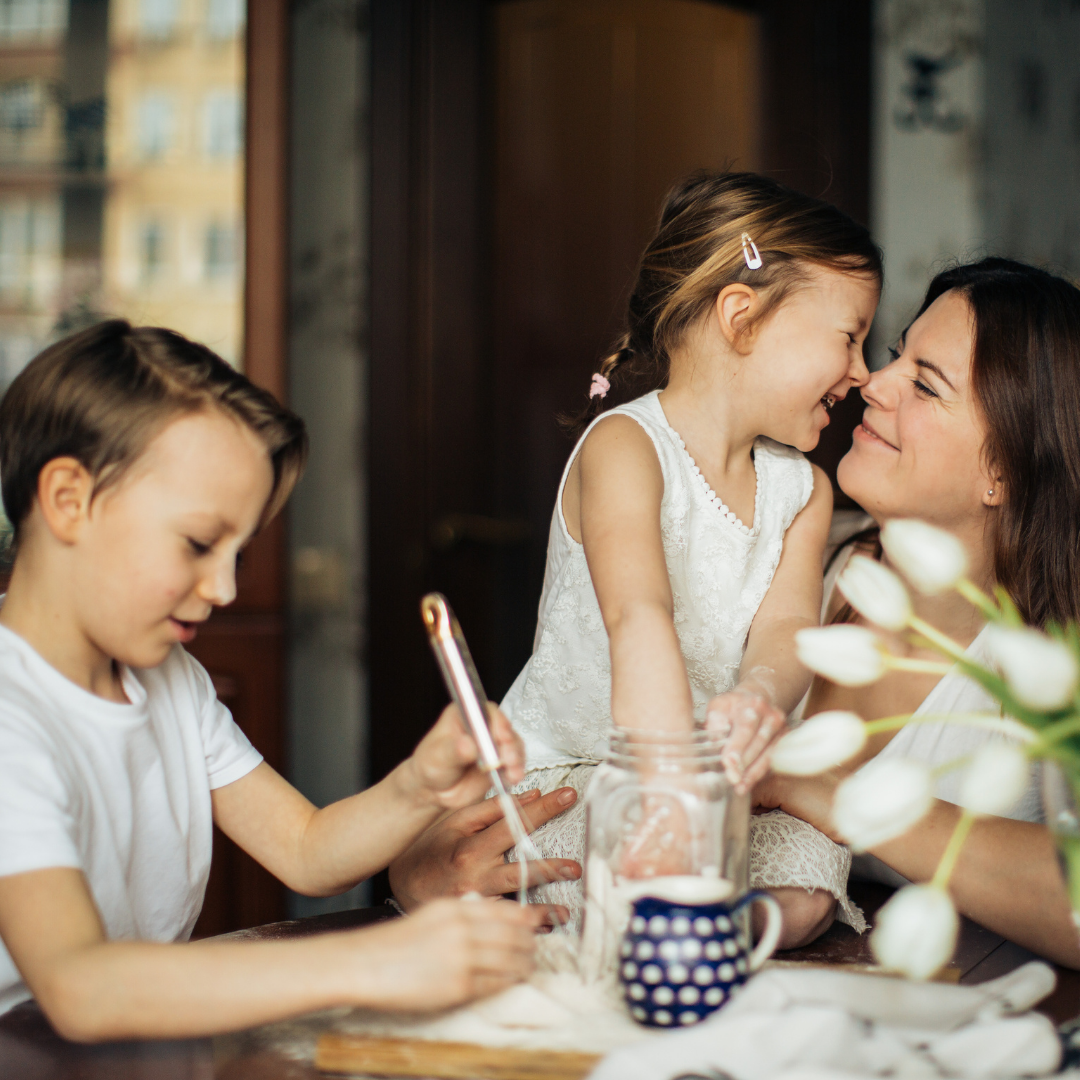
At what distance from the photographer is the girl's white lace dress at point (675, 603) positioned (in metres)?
1.33

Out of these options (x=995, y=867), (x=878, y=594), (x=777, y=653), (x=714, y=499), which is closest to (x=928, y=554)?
(x=878, y=594)

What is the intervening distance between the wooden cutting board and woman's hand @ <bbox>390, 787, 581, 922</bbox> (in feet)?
1.27

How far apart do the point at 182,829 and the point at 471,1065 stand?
46 cm

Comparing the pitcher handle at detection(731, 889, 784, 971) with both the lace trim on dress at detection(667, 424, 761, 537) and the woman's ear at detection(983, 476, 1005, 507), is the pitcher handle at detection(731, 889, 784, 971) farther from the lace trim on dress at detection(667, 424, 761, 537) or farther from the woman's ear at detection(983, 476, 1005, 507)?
the woman's ear at detection(983, 476, 1005, 507)

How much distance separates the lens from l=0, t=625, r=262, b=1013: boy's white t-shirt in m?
0.79

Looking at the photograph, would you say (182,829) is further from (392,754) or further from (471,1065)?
(392,754)

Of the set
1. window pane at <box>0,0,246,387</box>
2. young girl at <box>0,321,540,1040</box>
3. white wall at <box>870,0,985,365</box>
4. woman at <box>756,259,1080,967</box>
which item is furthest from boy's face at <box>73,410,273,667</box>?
white wall at <box>870,0,985,365</box>

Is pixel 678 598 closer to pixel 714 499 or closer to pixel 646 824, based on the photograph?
pixel 714 499

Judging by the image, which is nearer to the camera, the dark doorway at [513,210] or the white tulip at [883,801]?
the white tulip at [883,801]

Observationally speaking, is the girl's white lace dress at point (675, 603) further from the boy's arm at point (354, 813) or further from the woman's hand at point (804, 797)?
the boy's arm at point (354, 813)

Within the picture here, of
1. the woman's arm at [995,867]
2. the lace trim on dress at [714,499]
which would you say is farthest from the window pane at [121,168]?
the woman's arm at [995,867]

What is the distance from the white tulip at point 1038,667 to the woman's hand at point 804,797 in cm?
58

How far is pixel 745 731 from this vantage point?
854mm

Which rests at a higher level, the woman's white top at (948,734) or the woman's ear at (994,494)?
the woman's ear at (994,494)
